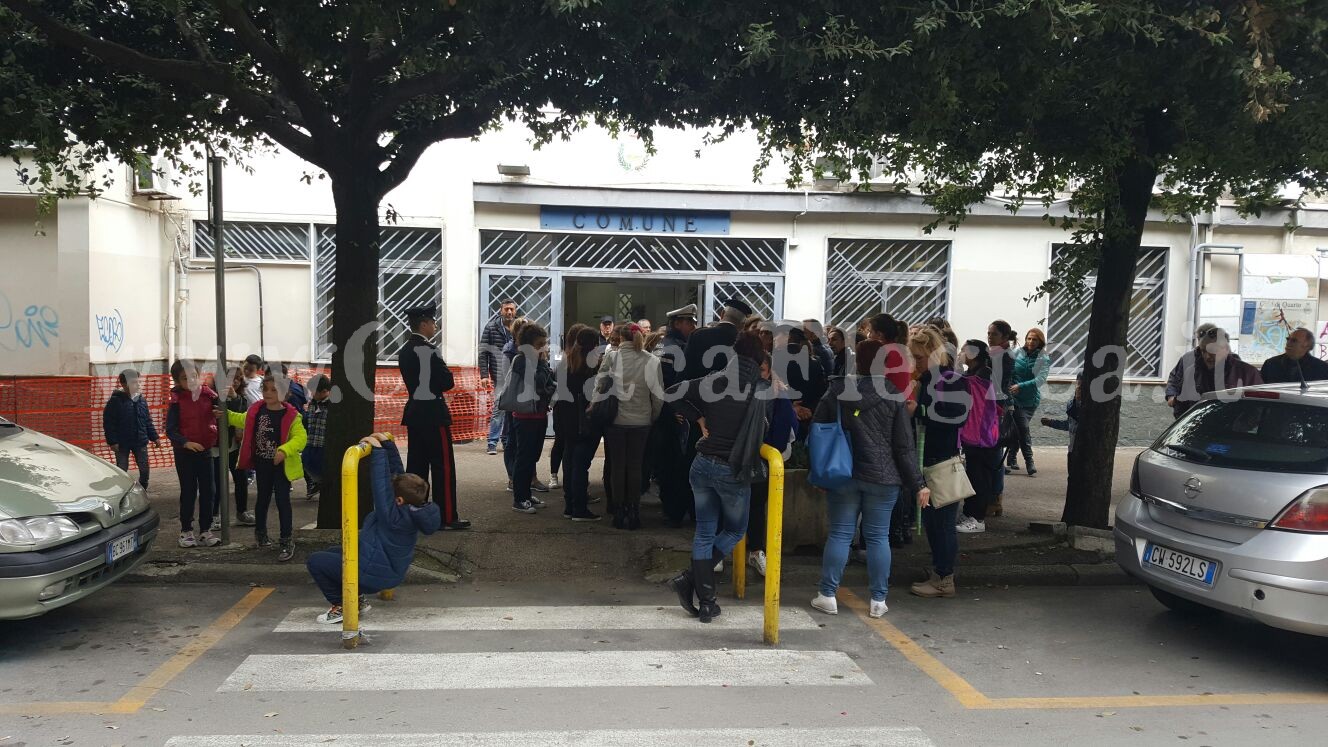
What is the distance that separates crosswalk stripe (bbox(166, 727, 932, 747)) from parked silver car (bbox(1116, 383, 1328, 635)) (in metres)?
2.06

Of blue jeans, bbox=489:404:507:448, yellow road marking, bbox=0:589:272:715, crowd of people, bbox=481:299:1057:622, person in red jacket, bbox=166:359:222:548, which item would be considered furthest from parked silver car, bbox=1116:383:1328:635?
blue jeans, bbox=489:404:507:448

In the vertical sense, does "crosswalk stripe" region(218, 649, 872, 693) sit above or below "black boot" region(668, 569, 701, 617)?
below

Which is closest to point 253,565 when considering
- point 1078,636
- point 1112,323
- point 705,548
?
point 705,548

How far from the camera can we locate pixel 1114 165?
6.98 metres

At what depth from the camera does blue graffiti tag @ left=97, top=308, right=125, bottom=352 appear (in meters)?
12.3

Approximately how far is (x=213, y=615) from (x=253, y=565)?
0.82 m

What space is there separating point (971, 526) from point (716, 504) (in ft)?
11.4

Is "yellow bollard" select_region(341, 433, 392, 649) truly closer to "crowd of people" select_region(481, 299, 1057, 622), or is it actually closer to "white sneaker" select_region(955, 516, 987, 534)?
"crowd of people" select_region(481, 299, 1057, 622)

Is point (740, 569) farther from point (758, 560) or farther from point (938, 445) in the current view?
point (938, 445)

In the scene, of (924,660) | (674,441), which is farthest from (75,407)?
(924,660)

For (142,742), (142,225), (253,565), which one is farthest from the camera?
(142,225)

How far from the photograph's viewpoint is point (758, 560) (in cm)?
682

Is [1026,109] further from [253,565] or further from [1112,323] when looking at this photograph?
[253,565]

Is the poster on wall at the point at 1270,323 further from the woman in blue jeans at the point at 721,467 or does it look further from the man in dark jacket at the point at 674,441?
the woman in blue jeans at the point at 721,467
